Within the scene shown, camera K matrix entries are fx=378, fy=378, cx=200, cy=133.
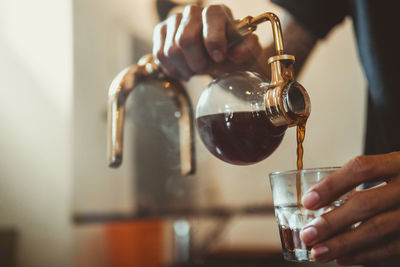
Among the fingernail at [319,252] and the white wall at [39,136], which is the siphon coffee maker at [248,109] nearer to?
the fingernail at [319,252]

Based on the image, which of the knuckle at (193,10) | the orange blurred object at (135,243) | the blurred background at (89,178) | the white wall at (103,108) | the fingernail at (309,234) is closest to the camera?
the fingernail at (309,234)

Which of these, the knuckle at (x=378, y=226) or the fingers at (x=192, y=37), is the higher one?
the fingers at (x=192, y=37)

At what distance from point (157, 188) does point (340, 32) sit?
2.98ft

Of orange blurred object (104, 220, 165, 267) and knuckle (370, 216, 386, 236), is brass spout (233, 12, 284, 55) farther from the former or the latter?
orange blurred object (104, 220, 165, 267)

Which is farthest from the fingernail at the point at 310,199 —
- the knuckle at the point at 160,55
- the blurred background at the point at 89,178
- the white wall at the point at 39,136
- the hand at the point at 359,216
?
the white wall at the point at 39,136

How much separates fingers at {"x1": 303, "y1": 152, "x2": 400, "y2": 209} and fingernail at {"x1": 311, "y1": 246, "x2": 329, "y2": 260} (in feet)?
0.10

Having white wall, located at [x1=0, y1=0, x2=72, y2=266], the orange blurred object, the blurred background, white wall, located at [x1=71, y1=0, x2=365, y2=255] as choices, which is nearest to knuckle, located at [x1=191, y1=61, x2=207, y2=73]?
white wall, located at [x1=71, y1=0, x2=365, y2=255]

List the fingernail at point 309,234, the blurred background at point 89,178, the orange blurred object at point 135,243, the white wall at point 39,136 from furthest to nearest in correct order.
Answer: the orange blurred object at point 135,243
the white wall at point 39,136
the blurred background at point 89,178
the fingernail at point 309,234

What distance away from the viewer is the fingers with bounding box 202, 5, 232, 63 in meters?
0.35

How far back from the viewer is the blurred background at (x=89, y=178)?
118 cm

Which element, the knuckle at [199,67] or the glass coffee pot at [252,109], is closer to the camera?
the glass coffee pot at [252,109]

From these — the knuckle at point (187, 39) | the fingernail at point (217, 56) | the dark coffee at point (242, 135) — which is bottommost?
the dark coffee at point (242, 135)

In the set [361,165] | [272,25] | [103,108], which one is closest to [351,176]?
[361,165]

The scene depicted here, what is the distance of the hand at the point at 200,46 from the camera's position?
1.16 feet
